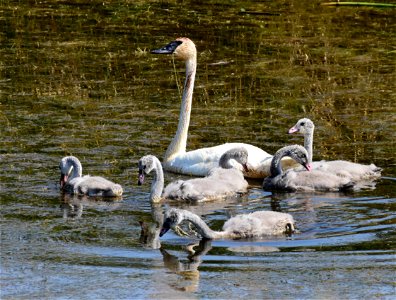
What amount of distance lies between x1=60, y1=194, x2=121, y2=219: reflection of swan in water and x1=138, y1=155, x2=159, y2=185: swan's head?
316mm

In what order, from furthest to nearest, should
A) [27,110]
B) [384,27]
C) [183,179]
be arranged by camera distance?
[384,27]
[27,110]
[183,179]

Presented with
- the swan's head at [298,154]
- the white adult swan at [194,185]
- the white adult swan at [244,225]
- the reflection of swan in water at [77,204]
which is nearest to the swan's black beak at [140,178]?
the white adult swan at [194,185]

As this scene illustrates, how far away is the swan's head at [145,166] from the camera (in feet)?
34.2

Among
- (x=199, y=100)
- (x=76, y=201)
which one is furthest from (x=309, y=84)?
(x=76, y=201)

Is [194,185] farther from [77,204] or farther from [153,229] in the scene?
[153,229]

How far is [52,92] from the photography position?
46.5ft

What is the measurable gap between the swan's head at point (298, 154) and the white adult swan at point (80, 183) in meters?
1.62

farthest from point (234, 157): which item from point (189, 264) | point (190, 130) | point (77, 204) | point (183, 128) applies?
point (189, 264)

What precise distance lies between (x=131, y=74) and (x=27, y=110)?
2.30 m

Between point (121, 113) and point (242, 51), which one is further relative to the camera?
point (242, 51)

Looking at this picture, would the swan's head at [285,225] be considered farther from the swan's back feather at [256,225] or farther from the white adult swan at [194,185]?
the white adult swan at [194,185]

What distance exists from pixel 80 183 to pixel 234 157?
59.6 inches

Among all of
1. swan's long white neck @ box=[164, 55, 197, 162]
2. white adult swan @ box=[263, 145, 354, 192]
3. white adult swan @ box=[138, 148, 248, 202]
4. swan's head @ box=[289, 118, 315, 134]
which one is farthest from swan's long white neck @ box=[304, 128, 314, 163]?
swan's long white neck @ box=[164, 55, 197, 162]

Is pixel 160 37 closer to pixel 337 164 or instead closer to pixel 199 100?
pixel 199 100
